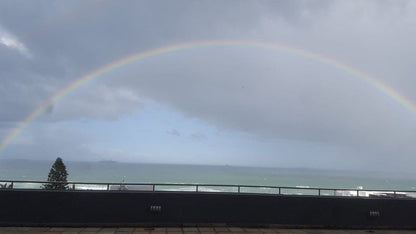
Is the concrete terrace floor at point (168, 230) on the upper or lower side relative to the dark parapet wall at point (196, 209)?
lower

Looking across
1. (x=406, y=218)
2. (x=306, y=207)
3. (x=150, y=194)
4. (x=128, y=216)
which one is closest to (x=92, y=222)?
(x=128, y=216)

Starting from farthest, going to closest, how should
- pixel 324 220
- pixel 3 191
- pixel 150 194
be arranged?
pixel 324 220
pixel 150 194
pixel 3 191

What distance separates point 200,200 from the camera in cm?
941

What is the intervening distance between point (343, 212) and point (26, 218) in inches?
349

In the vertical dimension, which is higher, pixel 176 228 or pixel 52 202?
pixel 52 202

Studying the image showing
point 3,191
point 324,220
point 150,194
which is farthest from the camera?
point 324,220

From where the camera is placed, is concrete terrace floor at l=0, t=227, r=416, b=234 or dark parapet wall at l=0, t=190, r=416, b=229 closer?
concrete terrace floor at l=0, t=227, r=416, b=234

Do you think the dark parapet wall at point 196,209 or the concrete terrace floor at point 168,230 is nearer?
the concrete terrace floor at point 168,230

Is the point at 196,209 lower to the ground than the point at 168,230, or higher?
higher

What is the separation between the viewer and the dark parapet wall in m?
8.78

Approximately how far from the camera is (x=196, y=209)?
9383mm

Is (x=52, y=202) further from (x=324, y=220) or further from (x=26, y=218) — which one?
(x=324, y=220)

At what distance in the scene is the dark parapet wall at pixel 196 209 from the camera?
28.8ft

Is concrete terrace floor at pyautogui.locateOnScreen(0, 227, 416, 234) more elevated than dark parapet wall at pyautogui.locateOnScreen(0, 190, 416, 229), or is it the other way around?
dark parapet wall at pyautogui.locateOnScreen(0, 190, 416, 229)
